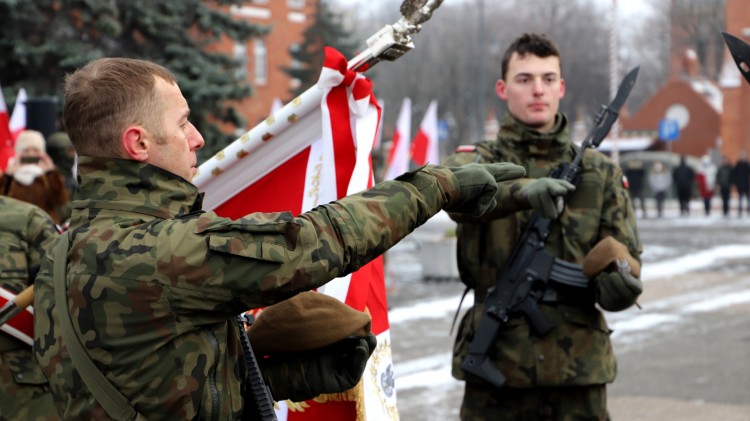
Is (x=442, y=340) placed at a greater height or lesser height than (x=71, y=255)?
lesser

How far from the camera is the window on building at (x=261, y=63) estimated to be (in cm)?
4506

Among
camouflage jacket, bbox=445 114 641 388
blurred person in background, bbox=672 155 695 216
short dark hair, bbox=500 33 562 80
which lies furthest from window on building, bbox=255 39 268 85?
camouflage jacket, bbox=445 114 641 388

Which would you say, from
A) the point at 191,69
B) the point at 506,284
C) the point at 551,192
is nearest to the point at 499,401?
the point at 506,284

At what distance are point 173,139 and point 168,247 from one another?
0.97 feet

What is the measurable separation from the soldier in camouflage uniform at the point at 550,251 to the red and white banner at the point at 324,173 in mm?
712

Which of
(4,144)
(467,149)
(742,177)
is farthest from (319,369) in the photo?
(742,177)

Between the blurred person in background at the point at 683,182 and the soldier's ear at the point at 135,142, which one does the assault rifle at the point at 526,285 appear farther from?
the blurred person in background at the point at 683,182

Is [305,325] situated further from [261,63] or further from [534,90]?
[261,63]

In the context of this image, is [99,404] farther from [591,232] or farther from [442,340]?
[442,340]

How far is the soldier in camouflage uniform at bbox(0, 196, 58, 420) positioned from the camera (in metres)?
4.11

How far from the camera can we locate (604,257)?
4.14m

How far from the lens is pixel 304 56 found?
36.1 meters

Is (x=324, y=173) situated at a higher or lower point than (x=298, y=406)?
higher

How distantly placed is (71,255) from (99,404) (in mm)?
333
